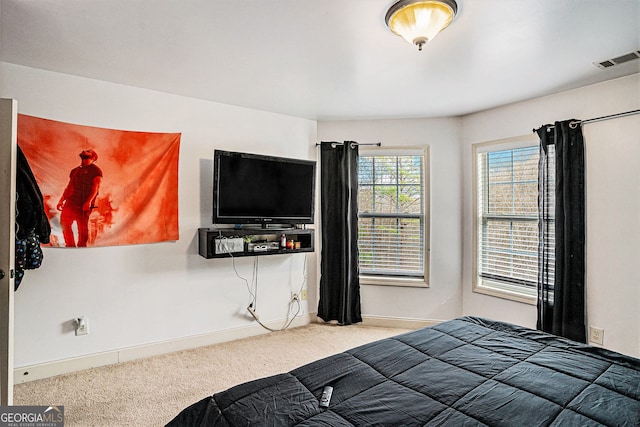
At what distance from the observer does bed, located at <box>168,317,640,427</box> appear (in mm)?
1207

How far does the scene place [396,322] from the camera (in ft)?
13.0

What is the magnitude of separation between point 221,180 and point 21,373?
2044 mm

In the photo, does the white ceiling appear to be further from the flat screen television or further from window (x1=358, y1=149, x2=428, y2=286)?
window (x1=358, y1=149, x2=428, y2=286)

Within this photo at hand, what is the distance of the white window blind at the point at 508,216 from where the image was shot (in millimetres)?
3393

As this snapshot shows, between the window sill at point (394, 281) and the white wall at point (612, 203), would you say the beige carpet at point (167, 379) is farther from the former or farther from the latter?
the white wall at point (612, 203)

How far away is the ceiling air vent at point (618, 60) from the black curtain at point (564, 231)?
521 mm

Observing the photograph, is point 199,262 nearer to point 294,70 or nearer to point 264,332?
point 264,332

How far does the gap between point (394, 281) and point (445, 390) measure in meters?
2.65

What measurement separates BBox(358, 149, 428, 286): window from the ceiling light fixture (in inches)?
86.7

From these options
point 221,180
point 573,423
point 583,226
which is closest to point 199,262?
point 221,180

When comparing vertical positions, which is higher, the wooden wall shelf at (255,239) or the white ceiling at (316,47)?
the white ceiling at (316,47)

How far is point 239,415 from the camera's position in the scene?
122 centimetres

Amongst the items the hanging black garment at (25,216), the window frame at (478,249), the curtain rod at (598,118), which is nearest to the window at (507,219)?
the window frame at (478,249)

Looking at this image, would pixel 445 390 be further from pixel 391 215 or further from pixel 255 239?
pixel 391 215
